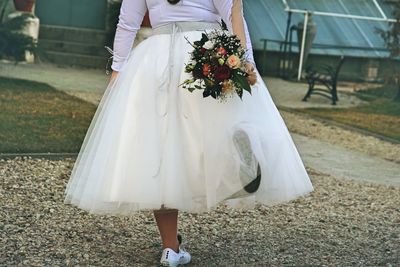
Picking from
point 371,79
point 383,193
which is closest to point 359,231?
point 383,193

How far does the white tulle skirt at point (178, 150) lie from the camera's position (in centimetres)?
510

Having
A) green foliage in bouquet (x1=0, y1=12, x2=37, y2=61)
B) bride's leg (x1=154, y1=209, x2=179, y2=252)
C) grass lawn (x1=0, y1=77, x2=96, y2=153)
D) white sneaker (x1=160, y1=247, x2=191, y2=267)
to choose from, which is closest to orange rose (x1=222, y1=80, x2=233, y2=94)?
bride's leg (x1=154, y1=209, x2=179, y2=252)

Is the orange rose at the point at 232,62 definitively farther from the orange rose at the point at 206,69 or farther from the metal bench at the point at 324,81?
the metal bench at the point at 324,81

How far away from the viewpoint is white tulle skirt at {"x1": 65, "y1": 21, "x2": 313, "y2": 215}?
16.7 feet

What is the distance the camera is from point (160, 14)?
542 centimetres

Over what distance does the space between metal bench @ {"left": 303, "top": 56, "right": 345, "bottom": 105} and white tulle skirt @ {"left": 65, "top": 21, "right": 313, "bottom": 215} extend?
8679mm

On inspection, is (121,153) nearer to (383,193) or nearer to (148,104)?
(148,104)

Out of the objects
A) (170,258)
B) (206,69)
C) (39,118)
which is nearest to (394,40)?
(39,118)

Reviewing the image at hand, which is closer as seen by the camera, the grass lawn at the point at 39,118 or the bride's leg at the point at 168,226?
the bride's leg at the point at 168,226

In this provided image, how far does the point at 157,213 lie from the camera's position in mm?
5465

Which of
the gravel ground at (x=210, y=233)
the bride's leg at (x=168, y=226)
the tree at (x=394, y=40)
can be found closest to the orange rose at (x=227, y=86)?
the bride's leg at (x=168, y=226)

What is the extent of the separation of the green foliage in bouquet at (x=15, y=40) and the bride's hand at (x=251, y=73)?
20.1ft

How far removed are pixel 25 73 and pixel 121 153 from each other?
601 cm

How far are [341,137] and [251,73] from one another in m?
6.99
